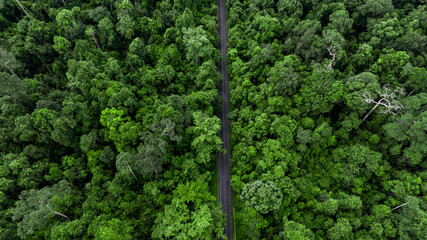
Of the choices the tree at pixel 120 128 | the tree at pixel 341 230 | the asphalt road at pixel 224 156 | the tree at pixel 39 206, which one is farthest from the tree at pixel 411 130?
the tree at pixel 39 206

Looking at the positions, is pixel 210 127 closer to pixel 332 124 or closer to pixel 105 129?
pixel 105 129

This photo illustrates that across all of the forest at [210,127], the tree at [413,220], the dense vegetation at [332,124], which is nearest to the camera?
the tree at [413,220]

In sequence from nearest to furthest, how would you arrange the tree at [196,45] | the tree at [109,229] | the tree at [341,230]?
the tree at [109,229]
the tree at [341,230]
the tree at [196,45]

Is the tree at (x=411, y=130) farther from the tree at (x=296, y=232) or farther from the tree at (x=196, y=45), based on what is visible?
the tree at (x=196, y=45)

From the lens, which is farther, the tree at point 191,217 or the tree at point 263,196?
the tree at point 263,196

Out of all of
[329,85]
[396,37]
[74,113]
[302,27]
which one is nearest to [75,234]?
[74,113]

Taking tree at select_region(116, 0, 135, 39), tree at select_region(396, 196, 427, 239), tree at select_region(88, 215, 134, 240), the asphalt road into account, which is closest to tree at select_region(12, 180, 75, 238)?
tree at select_region(88, 215, 134, 240)

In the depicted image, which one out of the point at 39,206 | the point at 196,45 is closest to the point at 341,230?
the point at 39,206

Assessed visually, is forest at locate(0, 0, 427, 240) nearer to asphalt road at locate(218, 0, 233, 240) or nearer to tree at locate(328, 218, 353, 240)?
tree at locate(328, 218, 353, 240)
